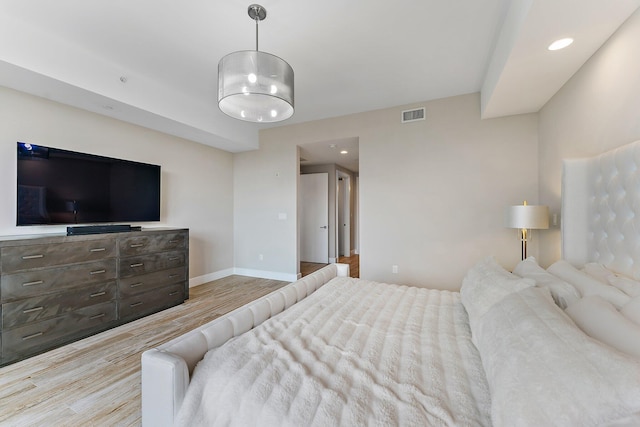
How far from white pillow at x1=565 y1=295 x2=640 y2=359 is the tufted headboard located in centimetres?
61

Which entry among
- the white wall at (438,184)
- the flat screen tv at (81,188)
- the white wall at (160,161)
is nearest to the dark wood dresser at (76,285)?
the flat screen tv at (81,188)

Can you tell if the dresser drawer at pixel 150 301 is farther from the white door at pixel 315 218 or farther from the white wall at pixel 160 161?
the white door at pixel 315 218

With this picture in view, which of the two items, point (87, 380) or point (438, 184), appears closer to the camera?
point (87, 380)

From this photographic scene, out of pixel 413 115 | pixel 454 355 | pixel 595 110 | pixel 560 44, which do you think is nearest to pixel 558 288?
pixel 454 355

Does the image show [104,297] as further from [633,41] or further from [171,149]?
[633,41]

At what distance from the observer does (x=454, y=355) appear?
3.93 ft

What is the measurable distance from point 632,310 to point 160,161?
4.74 m

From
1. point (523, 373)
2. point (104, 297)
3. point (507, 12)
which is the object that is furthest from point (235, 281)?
point (507, 12)

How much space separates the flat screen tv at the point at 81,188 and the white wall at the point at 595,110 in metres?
4.64

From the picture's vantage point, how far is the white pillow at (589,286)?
1175 mm

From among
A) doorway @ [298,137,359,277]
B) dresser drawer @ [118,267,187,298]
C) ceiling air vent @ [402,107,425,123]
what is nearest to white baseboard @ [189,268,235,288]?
dresser drawer @ [118,267,187,298]

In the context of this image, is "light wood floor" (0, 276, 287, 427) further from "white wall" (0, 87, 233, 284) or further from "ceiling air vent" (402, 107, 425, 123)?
"ceiling air vent" (402, 107, 425, 123)

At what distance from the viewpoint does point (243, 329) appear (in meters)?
1.52

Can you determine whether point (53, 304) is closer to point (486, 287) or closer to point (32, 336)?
point (32, 336)
